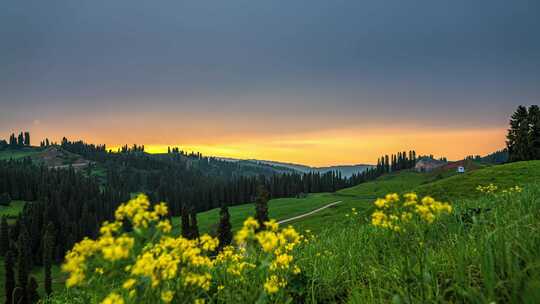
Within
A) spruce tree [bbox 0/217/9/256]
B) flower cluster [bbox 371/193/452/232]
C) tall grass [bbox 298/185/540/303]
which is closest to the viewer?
flower cluster [bbox 371/193/452/232]

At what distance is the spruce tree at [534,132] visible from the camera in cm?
9380

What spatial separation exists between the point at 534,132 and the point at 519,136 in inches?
170

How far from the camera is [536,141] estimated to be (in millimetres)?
95000

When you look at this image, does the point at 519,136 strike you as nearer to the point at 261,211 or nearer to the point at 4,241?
→ the point at 261,211

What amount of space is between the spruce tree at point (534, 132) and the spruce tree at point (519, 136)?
94 cm

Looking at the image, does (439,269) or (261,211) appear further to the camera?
(261,211)

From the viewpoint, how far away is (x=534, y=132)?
96.7 metres

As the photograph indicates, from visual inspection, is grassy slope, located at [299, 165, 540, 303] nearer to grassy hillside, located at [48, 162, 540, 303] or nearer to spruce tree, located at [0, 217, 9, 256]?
grassy hillside, located at [48, 162, 540, 303]

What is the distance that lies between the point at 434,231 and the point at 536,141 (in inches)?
4300

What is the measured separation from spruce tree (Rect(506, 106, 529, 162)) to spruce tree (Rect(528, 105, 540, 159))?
0.94 m

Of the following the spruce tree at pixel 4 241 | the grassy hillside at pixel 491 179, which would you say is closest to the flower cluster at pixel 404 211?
the grassy hillside at pixel 491 179

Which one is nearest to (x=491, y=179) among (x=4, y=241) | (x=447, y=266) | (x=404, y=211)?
(x=447, y=266)

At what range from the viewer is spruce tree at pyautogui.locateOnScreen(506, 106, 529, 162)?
312 ft

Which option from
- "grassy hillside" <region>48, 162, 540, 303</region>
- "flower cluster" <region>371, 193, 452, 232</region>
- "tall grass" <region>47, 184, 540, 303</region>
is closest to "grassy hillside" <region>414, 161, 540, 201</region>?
"grassy hillside" <region>48, 162, 540, 303</region>
